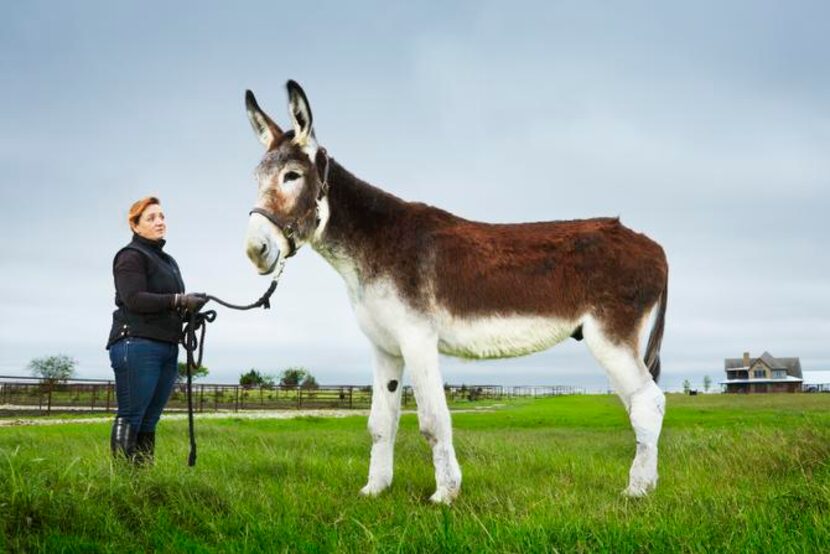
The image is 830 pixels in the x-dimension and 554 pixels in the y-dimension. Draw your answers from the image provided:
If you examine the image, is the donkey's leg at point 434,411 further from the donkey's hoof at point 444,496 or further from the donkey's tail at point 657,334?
the donkey's tail at point 657,334

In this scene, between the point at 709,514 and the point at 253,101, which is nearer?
the point at 709,514

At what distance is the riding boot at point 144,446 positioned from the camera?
7.14 metres

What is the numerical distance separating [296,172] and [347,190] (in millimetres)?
634

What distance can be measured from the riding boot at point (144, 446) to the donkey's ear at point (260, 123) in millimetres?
3390

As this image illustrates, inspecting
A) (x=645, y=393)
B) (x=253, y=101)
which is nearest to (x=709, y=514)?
(x=645, y=393)

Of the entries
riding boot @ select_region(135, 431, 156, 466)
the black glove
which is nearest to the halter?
the black glove

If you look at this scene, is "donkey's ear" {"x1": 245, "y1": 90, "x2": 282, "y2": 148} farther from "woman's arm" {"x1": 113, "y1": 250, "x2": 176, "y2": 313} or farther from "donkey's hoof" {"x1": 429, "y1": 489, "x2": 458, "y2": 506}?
"donkey's hoof" {"x1": 429, "y1": 489, "x2": 458, "y2": 506}

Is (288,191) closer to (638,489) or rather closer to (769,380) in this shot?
(638,489)

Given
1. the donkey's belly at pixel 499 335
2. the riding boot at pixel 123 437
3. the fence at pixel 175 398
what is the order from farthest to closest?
the fence at pixel 175 398 < the riding boot at pixel 123 437 < the donkey's belly at pixel 499 335

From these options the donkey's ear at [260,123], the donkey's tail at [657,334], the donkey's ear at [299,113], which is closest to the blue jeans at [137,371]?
the donkey's ear at [260,123]

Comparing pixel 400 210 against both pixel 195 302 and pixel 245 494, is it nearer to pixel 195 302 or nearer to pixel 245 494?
pixel 195 302

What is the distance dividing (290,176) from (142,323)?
2.22 meters

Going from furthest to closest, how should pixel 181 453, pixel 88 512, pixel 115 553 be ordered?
pixel 181 453 → pixel 88 512 → pixel 115 553

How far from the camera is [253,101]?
22.0 ft
